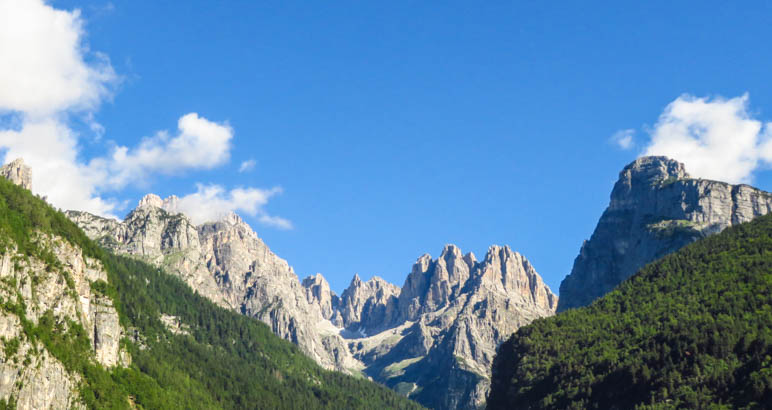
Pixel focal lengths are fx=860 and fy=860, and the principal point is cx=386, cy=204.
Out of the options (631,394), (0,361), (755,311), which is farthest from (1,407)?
(755,311)

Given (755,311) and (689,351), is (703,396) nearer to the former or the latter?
(689,351)

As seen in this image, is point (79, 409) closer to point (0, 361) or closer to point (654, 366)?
point (0, 361)

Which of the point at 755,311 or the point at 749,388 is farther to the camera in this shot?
the point at 755,311

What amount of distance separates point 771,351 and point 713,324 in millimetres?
22163

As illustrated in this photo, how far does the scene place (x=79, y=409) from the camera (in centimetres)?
19688

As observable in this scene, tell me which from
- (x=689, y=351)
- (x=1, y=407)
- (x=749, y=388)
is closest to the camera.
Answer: (x=749, y=388)

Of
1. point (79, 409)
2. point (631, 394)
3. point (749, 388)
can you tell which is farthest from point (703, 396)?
point (79, 409)

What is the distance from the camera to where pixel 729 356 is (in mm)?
182625

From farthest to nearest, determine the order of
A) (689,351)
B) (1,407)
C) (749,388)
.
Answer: (689,351) → (1,407) → (749,388)

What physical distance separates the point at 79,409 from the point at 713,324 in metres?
146

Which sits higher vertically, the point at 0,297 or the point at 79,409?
the point at 0,297

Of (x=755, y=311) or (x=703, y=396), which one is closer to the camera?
(x=703, y=396)

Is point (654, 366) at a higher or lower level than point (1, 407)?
higher

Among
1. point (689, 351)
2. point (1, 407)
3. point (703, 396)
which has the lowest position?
point (1, 407)
